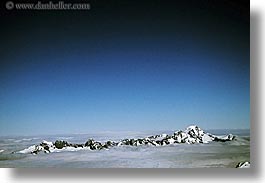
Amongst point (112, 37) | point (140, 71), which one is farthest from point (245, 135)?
point (112, 37)

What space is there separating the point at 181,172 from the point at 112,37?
3.29 ft

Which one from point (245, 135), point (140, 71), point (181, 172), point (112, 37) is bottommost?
point (181, 172)

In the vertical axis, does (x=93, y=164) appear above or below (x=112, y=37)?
below

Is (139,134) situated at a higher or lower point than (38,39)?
lower

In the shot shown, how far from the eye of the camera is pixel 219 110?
12.1 ft

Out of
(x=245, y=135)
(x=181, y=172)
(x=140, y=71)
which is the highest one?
(x=140, y=71)

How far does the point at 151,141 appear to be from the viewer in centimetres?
369

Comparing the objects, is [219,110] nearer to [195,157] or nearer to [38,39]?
[195,157]

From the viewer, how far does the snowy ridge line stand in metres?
3.68

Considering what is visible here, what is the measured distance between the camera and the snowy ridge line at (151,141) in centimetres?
368

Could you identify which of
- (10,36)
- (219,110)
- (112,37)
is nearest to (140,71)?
(112,37)

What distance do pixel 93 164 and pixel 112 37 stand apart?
848 millimetres

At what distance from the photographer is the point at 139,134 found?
370 centimetres

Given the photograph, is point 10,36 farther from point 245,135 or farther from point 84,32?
point 245,135
